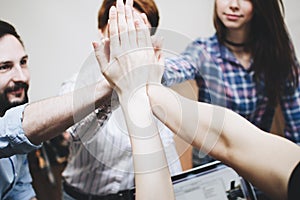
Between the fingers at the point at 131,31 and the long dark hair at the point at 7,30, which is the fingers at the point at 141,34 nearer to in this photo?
the fingers at the point at 131,31

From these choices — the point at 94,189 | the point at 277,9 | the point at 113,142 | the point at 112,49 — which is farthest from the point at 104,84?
the point at 277,9

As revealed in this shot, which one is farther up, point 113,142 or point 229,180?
point 113,142

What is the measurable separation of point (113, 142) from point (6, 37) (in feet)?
1.10

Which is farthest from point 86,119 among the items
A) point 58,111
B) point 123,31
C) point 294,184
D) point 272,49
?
point 272,49

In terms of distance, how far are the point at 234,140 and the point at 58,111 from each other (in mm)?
323

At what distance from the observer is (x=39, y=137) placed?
66 cm

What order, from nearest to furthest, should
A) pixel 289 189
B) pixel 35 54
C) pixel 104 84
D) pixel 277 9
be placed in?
1. pixel 289 189
2. pixel 104 84
3. pixel 35 54
4. pixel 277 9

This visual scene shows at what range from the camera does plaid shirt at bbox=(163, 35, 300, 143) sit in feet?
3.46

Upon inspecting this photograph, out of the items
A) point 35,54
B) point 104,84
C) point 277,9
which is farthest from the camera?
point 277,9

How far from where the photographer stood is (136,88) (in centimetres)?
66

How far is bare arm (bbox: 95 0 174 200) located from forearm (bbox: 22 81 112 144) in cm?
7

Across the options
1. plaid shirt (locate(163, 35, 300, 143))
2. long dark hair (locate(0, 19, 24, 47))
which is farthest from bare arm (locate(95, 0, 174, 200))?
plaid shirt (locate(163, 35, 300, 143))

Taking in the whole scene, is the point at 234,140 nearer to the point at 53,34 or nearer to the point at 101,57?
the point at 101,57

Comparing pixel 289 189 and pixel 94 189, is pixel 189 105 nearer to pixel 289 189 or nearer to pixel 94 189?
pixel 289 189
